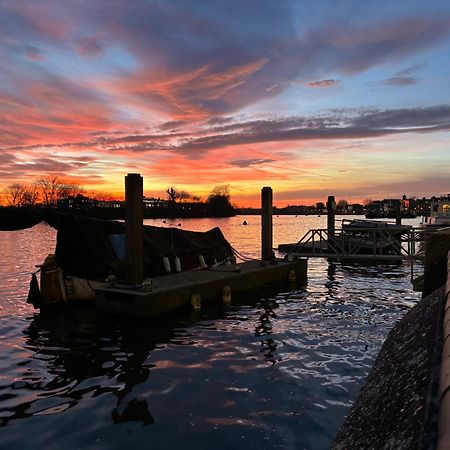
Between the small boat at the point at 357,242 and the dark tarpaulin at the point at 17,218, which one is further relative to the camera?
the small boat at the point at 357,242

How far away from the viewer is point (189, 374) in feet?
30.2

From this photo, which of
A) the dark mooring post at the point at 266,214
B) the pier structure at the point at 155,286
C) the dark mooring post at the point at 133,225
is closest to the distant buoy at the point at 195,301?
the pier structure at the point at 155,286

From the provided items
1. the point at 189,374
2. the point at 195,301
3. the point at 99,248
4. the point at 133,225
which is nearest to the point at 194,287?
the point at 195,301

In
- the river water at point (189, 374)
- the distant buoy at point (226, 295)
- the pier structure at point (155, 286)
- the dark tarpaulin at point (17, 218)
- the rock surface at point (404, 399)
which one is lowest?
the river water at point (189, 374)

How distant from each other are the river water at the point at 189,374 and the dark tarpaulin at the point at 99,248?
64.2 inches

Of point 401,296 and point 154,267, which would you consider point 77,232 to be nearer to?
point 154,267

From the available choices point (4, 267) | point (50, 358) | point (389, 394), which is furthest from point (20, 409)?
point (4, 267)

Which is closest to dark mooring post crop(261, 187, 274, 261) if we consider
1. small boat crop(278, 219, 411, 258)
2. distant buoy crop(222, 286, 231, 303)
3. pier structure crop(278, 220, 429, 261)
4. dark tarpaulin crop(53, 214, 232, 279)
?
pier structure crop(278, 220, 429, 261)

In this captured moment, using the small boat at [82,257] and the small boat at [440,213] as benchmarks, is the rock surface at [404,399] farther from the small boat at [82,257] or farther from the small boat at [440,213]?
the small boat at [440,213]

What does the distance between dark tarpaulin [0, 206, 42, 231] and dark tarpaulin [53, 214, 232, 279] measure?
98 centimetres

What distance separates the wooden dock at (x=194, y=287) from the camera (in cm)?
1317

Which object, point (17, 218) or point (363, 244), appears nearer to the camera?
point (17, 218)

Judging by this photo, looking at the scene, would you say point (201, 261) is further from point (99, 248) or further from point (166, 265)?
point (99, 248)

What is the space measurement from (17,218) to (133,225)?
19.3 ft
